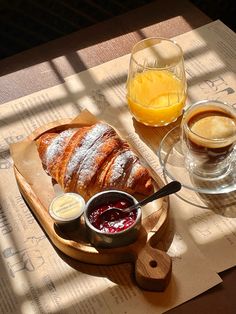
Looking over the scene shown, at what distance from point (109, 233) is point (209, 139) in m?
0.26

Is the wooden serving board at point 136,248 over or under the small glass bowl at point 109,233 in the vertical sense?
under

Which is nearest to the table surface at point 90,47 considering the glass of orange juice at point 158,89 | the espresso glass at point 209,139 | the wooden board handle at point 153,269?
the glass of orange juice at point 158,89

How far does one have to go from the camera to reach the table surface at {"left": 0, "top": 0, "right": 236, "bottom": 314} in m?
1.41

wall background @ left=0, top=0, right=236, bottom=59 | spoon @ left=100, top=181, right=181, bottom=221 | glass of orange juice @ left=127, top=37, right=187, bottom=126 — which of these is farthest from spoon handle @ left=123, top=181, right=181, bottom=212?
wall background @ left=0, top=0, right=236, bottom=59

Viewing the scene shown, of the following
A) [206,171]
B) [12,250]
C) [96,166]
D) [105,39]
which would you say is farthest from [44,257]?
[105,39]

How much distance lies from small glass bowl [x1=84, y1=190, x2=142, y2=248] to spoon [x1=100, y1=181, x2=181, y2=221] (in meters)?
0.01

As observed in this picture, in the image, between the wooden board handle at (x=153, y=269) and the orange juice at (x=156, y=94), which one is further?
the orange juice at (x=156, y=94)

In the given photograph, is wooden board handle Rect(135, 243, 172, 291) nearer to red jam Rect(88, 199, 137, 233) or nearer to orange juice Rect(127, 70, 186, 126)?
red jam Rect(88, 199, 137, 233)

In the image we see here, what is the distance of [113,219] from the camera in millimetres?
996

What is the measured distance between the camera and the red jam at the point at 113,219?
979 millimetres

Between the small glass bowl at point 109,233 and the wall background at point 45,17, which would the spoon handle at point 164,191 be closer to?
the small glass bowl at point 109,233

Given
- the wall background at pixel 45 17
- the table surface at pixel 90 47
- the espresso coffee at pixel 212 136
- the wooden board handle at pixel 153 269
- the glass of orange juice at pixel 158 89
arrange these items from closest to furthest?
the wooden board handle at pixel 153 269 → the espresso coffee at pixel 212 136 → the glass of orange juice at pixel 158 89 → the table surface at pixel 90 47 → the wall background at pixel 45 17

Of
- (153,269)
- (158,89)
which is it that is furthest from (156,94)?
(153,269)

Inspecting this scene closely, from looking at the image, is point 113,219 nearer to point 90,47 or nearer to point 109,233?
point 109,233
